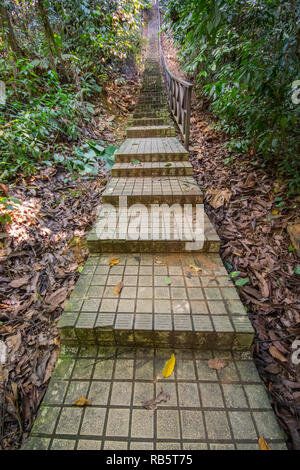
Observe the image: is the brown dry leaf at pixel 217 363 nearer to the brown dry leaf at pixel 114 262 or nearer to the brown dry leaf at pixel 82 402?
the brown dry leaf at pixel 82 402

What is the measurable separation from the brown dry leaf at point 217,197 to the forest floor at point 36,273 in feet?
5.22

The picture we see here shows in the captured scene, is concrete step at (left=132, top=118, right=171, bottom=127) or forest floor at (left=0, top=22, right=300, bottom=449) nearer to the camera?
forest floor at (left=0, top=22, right=300, bottom=449)

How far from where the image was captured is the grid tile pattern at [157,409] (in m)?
1.17

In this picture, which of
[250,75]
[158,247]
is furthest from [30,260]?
[250,75]

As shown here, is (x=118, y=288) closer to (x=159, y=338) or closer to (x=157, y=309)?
(x=157, y=309)

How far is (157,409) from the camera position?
1271 mm

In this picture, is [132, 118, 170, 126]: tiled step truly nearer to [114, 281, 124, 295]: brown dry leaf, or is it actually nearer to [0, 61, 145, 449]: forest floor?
[0, 61, 145, 449]: forest floor

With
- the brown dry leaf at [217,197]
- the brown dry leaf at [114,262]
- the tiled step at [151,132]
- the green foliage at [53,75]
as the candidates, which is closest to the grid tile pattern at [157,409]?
the brown dry leaf at [114,262]

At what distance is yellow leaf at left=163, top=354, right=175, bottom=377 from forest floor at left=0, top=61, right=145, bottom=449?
786 millimetres

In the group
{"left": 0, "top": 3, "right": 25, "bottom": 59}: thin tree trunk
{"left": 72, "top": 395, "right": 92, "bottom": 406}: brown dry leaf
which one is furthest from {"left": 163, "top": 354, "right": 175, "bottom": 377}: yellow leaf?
{"left": 0, "top": 3, "right": 25, "bottom": 59}: thin tree trunk


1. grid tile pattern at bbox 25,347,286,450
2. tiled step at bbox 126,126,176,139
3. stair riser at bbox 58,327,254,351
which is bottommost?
grid tile pattern at bbox 25,347,286,450

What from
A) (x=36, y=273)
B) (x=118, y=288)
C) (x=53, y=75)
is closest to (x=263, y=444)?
(x=118, y=288)

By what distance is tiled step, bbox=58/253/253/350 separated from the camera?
1533 millimetres

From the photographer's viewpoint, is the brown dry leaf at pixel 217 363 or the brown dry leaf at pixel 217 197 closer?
A: the brown dry leaf at pixel 217 363
